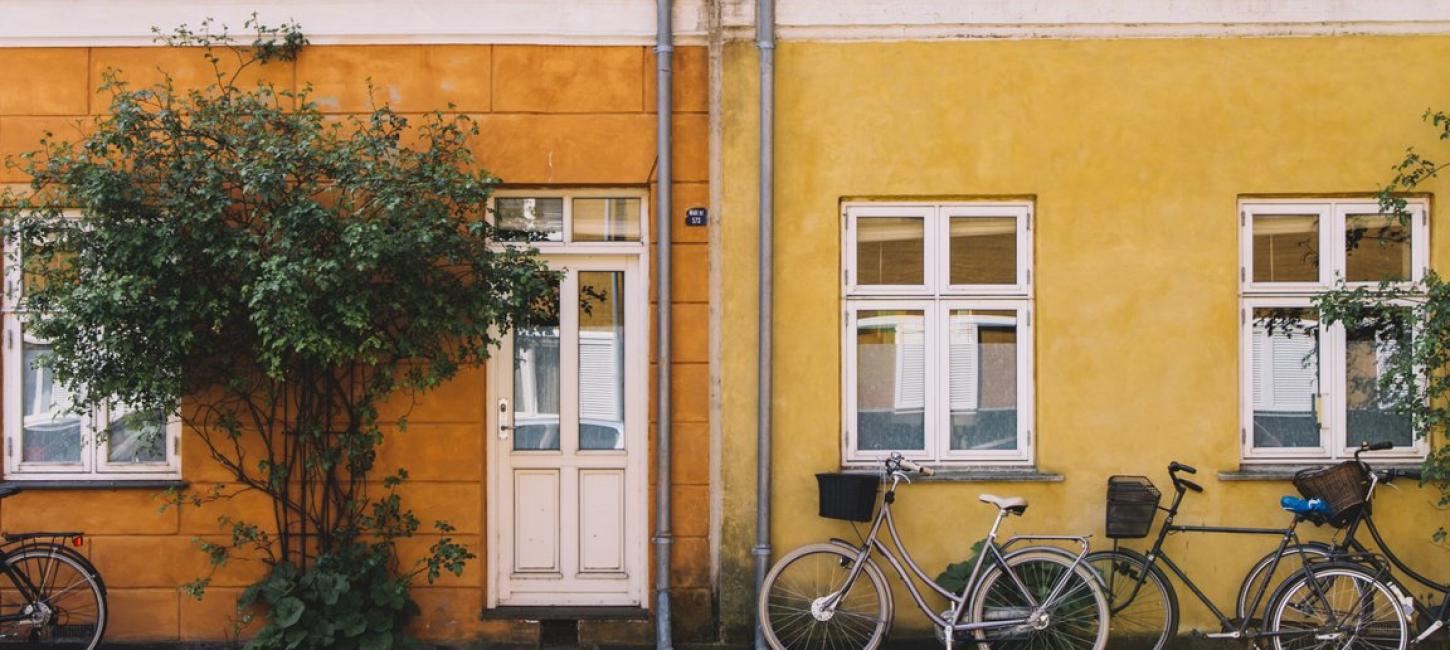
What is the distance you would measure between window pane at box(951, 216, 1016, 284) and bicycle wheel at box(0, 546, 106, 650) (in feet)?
16.9

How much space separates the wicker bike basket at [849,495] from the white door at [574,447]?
1.17 metres

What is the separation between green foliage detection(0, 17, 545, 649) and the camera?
20.5 feet

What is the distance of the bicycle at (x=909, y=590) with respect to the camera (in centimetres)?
662

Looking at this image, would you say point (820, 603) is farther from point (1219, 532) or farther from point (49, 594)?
point (49, 594)

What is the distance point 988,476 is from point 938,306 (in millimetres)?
1019

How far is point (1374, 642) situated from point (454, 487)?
5086mm

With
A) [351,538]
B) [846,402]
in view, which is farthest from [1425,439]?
[351,538]

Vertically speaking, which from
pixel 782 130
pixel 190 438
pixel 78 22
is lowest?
pixel 190 438

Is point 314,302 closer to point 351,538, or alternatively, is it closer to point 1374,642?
point 351,538

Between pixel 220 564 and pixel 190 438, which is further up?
pixel 190 438

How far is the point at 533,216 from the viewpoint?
736cm

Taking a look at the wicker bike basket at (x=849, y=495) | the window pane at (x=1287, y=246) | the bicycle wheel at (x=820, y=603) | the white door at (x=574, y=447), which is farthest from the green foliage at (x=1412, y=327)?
the white door at (x=574, y=447)

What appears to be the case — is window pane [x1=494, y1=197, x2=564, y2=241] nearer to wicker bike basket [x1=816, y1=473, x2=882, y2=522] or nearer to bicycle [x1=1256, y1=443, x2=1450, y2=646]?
wicker bike basket [x1=816, y1=473, x2=882, y2=522]

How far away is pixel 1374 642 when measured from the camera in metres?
6.61
